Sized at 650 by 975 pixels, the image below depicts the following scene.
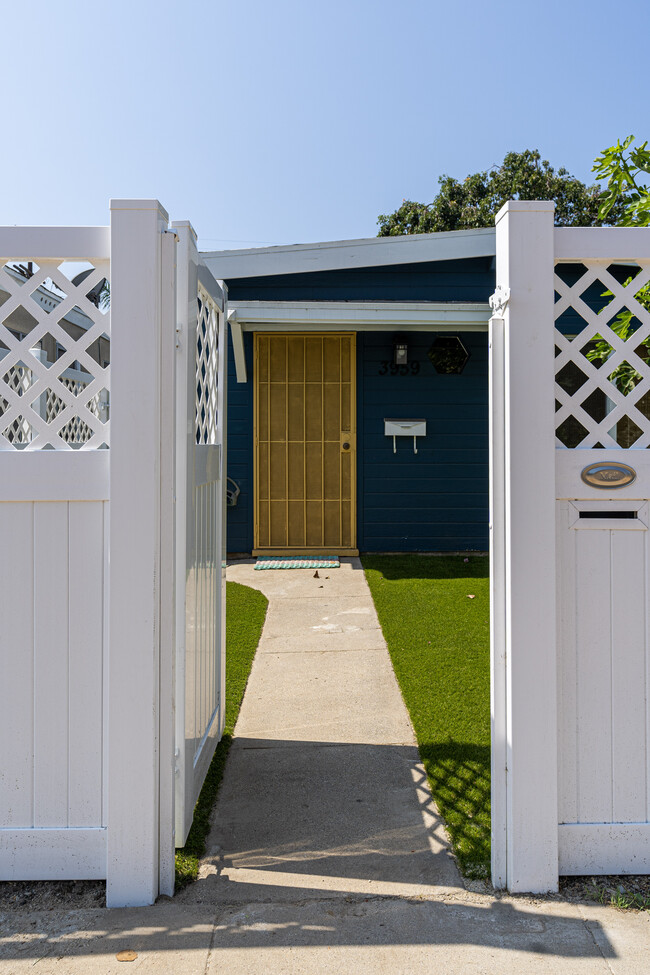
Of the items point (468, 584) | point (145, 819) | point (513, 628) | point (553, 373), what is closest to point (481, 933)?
point (513, 628)

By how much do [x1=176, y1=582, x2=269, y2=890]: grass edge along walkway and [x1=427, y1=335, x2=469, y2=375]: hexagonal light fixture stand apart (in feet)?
10.9

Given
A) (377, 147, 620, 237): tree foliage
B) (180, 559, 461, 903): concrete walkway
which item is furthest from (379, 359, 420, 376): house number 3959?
(377, 147, 620, 237): tree foliage

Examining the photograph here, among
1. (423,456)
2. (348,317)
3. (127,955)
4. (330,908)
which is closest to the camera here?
(127,955)

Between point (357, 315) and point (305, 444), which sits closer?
point (357, 315)

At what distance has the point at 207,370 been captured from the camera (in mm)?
2768

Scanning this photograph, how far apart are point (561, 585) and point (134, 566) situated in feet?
3.98

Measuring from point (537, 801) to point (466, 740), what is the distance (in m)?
1.11

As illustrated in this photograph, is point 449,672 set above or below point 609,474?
below

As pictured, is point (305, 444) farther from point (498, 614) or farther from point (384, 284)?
point (498, 614)

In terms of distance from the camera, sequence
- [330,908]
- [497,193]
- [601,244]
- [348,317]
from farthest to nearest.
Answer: [497,193] → [348,317] → [601,244] → [330,908]

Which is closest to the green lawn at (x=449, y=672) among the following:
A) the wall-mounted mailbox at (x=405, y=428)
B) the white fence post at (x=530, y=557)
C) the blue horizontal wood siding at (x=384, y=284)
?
the white fence post at (x=530, y=557)

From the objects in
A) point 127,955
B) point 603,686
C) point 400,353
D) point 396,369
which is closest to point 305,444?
point 396,369

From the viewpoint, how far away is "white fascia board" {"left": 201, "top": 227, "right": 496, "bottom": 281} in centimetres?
738

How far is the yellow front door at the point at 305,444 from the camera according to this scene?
792 centimetres
